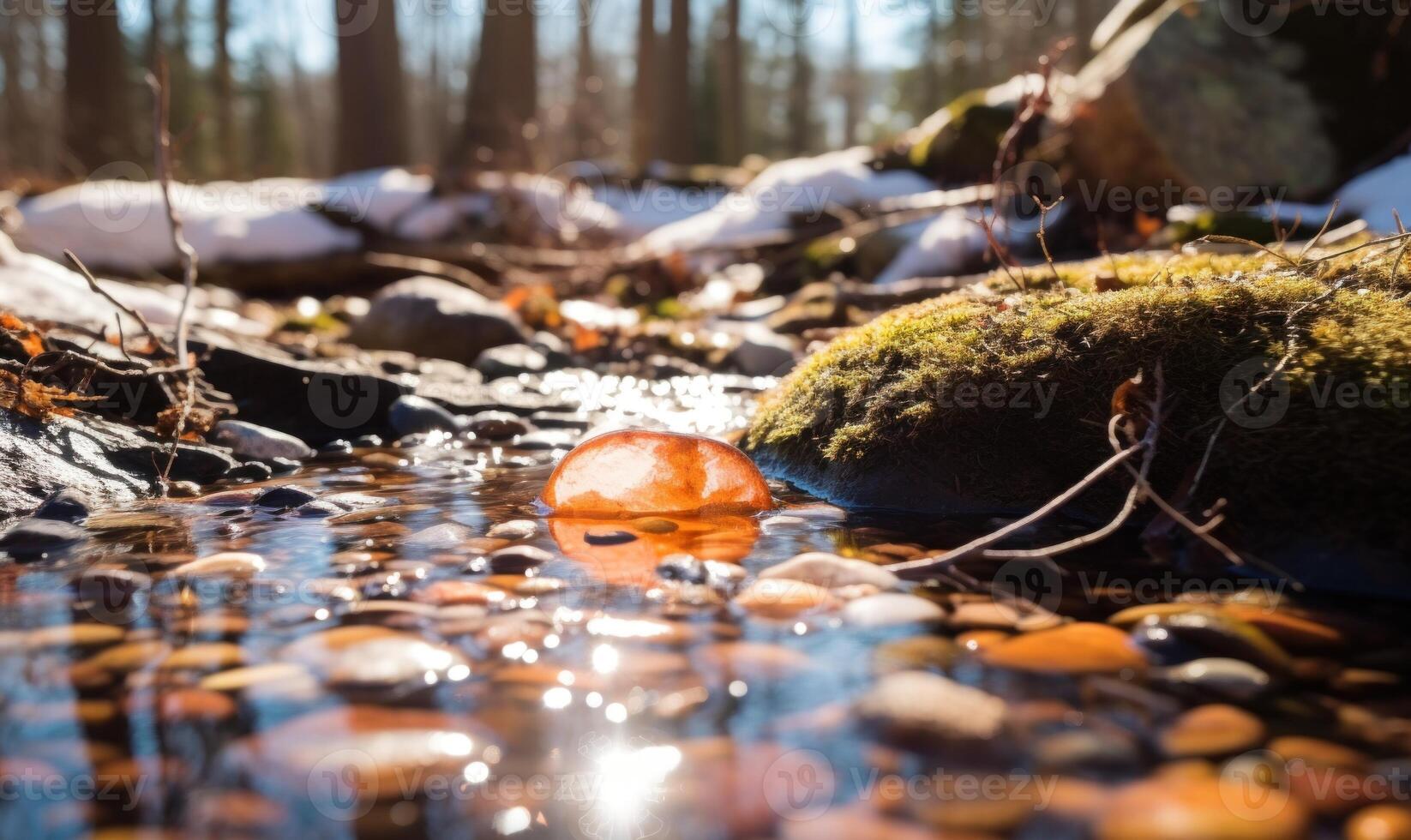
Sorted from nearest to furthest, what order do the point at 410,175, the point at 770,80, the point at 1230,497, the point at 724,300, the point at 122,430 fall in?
the point at 1230,497
the point at 122,430
the point at 724,300
the point at 410,175
the point at 770,80

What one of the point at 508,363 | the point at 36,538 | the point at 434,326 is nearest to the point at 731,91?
the point at 434,326

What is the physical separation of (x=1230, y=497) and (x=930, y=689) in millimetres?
1029

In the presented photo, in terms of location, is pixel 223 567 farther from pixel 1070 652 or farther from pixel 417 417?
pixel 417 417

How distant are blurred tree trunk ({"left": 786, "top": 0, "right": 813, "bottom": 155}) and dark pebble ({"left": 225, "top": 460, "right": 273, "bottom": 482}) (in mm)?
28220

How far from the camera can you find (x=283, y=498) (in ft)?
8.71

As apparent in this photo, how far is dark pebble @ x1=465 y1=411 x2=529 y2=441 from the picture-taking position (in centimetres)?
411

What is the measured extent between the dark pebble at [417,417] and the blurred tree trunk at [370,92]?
10915 millimetres

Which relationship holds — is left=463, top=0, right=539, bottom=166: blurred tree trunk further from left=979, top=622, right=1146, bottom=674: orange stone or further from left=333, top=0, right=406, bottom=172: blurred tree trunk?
left=979, top=622, right=1146, bottom=674: orange stone

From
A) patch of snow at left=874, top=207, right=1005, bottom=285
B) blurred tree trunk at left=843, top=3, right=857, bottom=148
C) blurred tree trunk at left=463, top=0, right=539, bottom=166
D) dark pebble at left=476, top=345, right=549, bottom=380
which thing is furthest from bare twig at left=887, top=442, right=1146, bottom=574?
blurred tree trunk at left=843, top=3, right=857, bottom=148

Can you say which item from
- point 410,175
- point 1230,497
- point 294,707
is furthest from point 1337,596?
point 410,175

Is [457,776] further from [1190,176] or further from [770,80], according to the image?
[770,80]

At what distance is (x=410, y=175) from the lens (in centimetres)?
1195

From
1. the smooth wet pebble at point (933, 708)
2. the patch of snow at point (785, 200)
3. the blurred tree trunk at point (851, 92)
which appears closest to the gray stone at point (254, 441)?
the smooth wet pebble at point (933, 708)

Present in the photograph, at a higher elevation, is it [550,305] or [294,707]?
[550,305]
